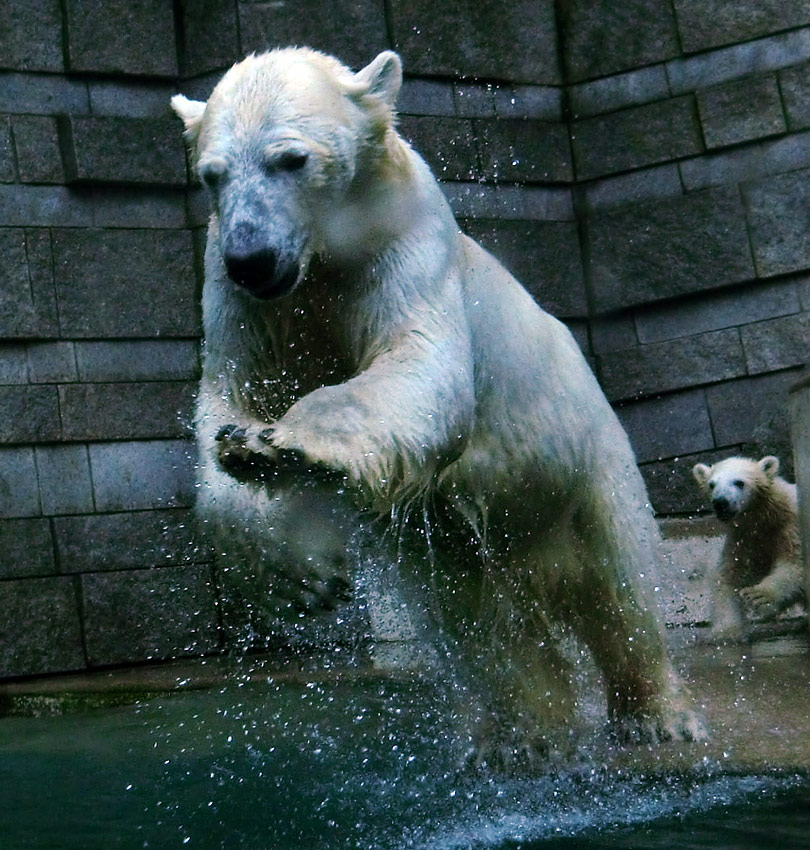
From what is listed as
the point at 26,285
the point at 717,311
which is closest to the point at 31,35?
the point at 26,285

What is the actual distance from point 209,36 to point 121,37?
0.38 metres

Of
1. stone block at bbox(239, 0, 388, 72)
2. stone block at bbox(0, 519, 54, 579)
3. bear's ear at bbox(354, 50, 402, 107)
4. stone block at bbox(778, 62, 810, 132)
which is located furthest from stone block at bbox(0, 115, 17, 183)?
stone block at bbox(778, 62, 810, 132)

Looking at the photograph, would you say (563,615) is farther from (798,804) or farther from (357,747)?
(798,804)

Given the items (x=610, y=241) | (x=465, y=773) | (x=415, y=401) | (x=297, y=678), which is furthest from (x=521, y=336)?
(x=610, y=241)

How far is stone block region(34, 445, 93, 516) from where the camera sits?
579 cm

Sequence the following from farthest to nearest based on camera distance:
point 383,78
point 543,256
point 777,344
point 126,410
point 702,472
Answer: point 543,256
point 777,344
point 702,472
point 126,410
point 383,78

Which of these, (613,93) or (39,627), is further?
(613,93)

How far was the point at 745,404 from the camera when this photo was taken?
679 cm

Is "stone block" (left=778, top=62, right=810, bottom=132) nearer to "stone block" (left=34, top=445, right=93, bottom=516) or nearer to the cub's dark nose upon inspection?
"stone block" (left=34, top=445, right=93, bottom=516)

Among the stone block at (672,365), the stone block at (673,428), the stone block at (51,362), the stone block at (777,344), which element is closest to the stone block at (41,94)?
the stone block at (51,362)

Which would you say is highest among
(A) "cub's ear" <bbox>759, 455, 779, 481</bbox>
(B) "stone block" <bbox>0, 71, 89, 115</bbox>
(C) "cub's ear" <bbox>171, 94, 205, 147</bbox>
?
(B) "stone block" <bbox>0, 71, 89, 115</bbox>

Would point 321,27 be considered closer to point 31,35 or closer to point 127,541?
point 31,35

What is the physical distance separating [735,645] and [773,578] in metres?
0.65

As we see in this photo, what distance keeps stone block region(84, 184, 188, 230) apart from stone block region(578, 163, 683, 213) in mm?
2190
